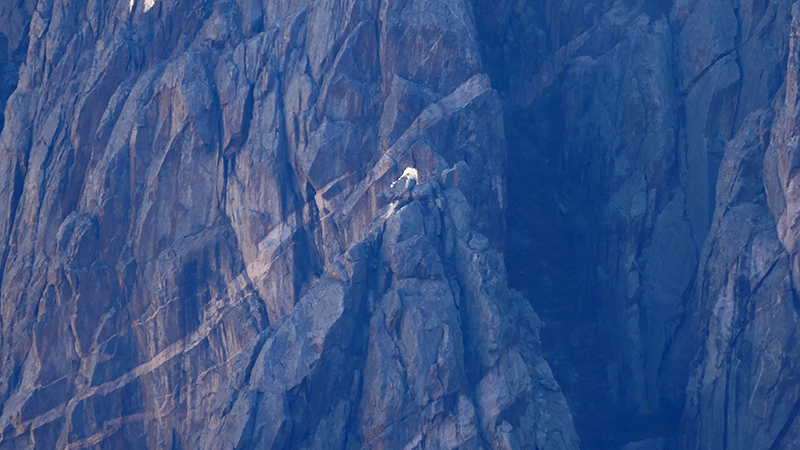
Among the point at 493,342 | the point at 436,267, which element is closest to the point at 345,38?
the point at 436,267

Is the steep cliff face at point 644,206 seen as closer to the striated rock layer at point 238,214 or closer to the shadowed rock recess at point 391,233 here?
the shadowed rock recess at point 391,233

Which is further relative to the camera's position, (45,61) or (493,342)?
Result: (45,61)

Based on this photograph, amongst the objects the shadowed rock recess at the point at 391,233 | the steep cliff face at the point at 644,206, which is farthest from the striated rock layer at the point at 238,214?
the steep cliff face at the point at 644,206

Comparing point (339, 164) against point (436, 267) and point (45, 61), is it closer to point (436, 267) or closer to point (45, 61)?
point (436, 267)

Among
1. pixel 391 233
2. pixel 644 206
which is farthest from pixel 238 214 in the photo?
pixel 644 206

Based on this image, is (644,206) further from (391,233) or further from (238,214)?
(238,214)

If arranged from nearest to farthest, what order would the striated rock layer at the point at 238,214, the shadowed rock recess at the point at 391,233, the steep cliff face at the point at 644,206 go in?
the shadowed rock recess at the point at 391,233, the striated rock layer at the point at 238,214, the steep cliff face at the point at 644,206

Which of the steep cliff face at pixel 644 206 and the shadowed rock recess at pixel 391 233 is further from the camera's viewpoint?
the steep cliff face at pixel 644 206
